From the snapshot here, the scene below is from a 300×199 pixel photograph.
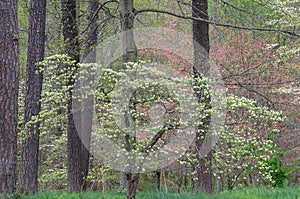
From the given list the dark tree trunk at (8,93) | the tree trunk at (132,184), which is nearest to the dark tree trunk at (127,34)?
the tree trunk at (132,184)

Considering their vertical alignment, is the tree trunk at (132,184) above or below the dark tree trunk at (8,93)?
below

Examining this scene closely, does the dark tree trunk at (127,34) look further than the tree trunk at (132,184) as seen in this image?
Yes

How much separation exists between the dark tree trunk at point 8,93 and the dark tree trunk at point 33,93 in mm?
2777

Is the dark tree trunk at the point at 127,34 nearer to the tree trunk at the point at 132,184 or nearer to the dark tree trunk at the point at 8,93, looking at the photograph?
the tree trunk at the point at 132,184

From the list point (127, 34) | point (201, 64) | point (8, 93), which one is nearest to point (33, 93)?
point (8, 93)

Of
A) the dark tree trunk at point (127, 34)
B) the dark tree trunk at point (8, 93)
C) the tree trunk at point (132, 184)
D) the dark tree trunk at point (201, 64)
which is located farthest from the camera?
the dark tree trunk at point (201, 64)

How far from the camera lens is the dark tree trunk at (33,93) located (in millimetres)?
8875

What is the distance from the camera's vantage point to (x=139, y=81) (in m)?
5.27

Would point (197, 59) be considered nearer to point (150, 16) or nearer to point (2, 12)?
point (2, 12)

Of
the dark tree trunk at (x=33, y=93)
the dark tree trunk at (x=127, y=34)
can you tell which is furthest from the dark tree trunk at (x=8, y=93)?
the dark tree trunk at (x=33, y=93)

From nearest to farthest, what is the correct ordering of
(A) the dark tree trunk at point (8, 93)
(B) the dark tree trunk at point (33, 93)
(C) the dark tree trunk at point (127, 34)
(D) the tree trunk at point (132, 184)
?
(D) the tree trunk at point (132, 184) → (A) the dark tree trunk at point (8, 93) → (C) the dark tree trunk at point (127, 34) → (B) the dark tree trunk at point (33, 93)

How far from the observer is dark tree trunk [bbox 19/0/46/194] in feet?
29.1

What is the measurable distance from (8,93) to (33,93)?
3015 mm

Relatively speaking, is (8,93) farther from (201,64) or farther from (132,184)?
(201,64)
